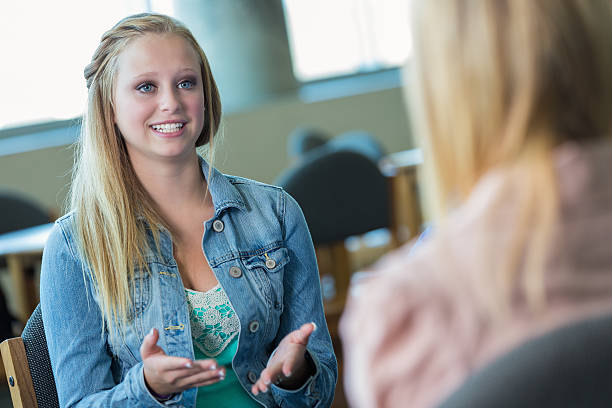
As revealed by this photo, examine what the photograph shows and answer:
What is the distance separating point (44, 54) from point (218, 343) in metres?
4.15

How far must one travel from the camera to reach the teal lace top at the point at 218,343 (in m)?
1.32

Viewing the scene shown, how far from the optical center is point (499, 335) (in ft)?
2.21

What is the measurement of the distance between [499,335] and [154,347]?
63 centimetres

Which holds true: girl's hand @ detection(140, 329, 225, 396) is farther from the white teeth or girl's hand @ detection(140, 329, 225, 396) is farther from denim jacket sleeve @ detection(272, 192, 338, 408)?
the white teeth

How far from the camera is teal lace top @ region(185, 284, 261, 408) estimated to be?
1.32 meters

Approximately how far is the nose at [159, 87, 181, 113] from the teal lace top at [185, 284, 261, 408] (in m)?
0.32

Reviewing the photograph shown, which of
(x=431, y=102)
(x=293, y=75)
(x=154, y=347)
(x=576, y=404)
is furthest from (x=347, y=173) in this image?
(x=576, y=404)

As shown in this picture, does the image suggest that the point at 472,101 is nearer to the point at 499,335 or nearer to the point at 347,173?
the point at 499,335

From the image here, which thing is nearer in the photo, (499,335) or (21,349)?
(499,335)

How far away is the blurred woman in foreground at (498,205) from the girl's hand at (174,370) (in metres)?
0.37

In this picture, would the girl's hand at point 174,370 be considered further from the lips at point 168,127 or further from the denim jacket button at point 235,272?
the lips at point 168,127

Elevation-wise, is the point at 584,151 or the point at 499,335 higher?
the point at 584,151

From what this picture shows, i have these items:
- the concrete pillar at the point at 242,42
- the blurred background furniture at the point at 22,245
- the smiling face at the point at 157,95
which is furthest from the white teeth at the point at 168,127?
the concrete pillar at the point at 242,42

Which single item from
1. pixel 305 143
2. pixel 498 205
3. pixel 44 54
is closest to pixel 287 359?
pixel 498 205
